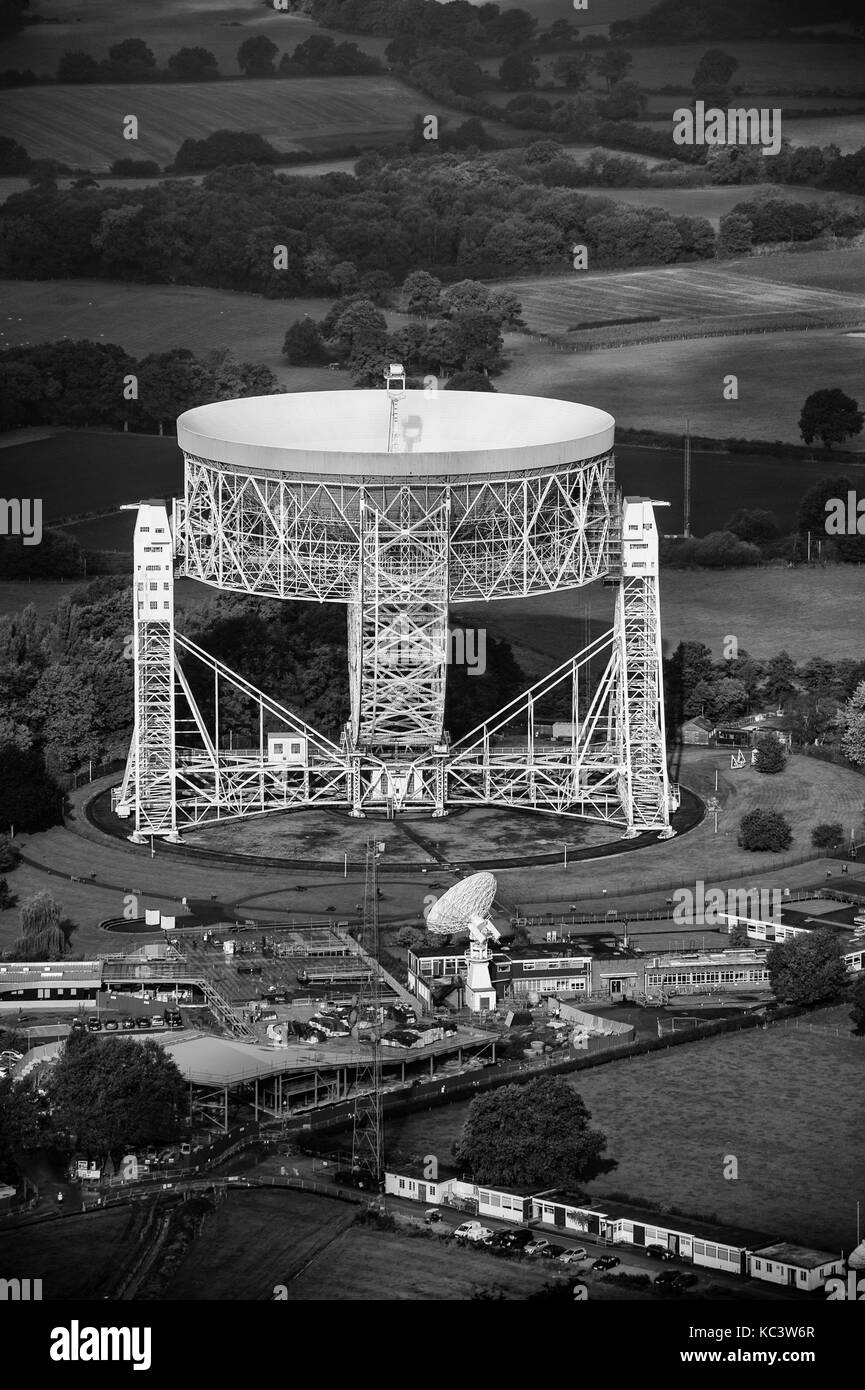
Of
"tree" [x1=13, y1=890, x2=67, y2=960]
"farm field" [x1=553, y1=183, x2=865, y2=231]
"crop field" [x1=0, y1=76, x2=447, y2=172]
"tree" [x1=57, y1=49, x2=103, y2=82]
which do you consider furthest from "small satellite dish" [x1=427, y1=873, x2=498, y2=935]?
"farm field" [x1=553, y1=183, x2=865, y2=231]

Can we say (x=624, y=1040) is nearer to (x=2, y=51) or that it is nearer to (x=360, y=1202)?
(x=360, y=1202)

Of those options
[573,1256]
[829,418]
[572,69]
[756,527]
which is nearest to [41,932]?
[573,1256]

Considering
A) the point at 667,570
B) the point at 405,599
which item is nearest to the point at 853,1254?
the point at 405,599

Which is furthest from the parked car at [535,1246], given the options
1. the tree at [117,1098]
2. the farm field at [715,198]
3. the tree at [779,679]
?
the farm field at [715,198]

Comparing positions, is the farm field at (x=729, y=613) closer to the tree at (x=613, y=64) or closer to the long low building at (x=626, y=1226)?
the tree at (x=613, y=64)

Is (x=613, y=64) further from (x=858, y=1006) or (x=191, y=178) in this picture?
(x=858, y=1006)
